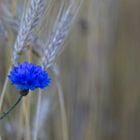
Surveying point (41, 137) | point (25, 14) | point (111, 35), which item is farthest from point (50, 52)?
point (111, 35)

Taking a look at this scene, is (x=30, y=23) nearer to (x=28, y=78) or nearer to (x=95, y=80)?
(x=28, y=78)

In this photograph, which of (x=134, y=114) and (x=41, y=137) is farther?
(x=134, y=114)

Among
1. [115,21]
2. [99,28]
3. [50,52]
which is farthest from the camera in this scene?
[115,21]

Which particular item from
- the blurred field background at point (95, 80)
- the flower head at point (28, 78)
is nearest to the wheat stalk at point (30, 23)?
the flower head at point (28, 78)

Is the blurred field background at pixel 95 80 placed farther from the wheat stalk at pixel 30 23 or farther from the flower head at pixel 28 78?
the flower head at pixel 28 78

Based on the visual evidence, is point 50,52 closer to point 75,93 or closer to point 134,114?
point 75,93

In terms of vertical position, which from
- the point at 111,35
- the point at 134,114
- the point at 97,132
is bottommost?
the point at 97,132

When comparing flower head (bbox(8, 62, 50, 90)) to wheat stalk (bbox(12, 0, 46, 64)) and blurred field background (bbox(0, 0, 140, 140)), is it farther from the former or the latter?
blurred field background (bbox(0, 0, 140, 140))
